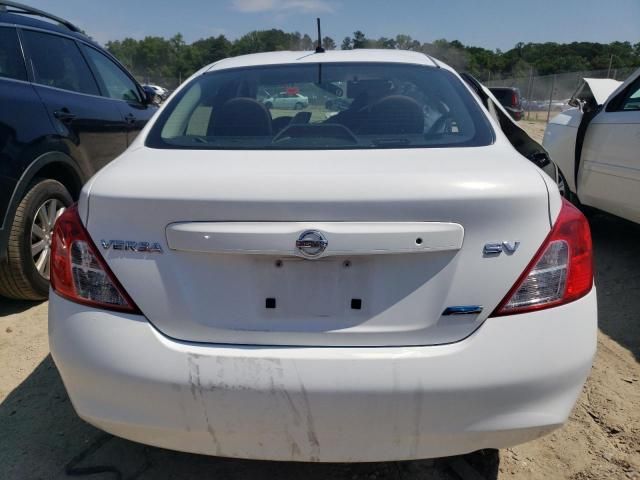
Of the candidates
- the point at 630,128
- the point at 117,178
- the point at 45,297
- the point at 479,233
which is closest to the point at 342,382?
the point at 479,233

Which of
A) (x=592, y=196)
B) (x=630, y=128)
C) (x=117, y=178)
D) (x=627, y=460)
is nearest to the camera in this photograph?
(x=117, y=178)

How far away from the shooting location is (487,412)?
1.62m

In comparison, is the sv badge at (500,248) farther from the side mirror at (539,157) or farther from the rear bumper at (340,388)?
the side mirror at (539,157)

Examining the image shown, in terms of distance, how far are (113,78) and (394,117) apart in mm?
3675

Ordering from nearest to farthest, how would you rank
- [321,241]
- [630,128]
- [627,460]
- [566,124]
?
[321,241]
[627,460]
[630,128]
[566,124]

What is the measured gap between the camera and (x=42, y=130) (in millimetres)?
3551

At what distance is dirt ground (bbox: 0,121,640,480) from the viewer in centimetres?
218

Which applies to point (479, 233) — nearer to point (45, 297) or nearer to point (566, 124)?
point (45, 297)

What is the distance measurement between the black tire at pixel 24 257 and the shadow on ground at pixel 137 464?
120 centimetres

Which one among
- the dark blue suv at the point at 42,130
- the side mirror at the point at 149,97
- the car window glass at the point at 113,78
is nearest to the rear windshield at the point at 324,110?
the dark blue suv at the point at 42,130

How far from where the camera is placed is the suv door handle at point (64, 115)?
3.79 meters

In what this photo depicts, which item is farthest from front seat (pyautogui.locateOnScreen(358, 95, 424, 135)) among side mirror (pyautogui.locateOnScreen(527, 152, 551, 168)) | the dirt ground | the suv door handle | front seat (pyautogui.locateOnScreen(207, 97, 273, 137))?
the suv door handle

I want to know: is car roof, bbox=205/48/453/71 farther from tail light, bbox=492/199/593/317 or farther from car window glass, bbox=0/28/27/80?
car window glass, bbox=0/28/27/80

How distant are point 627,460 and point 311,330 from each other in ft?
5.13
